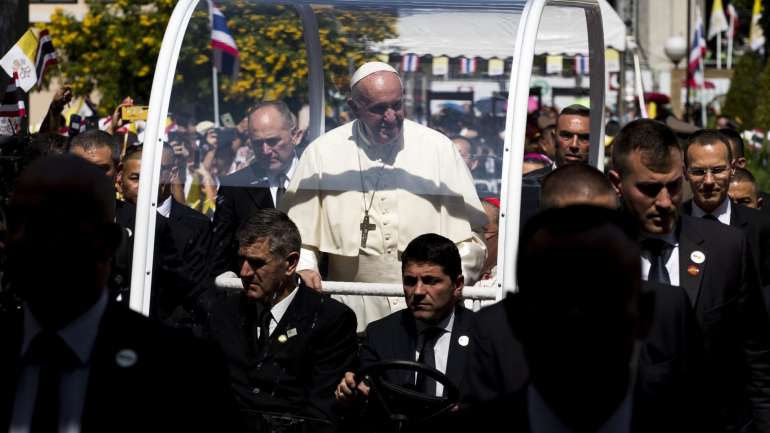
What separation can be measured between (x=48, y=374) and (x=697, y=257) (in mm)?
2959

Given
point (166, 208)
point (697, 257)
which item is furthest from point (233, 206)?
point (697, 257)

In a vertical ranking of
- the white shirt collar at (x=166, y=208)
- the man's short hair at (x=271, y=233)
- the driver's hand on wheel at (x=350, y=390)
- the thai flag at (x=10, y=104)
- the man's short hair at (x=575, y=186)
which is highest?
the thai flag at (x=10, y=104)

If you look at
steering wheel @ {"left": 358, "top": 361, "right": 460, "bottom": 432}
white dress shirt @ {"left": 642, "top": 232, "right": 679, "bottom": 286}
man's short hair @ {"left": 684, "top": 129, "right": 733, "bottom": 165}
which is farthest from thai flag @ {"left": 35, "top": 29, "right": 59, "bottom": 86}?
white dress shirt @ {"left": 642, "top": 232, "right": 679, "bottom": 286}

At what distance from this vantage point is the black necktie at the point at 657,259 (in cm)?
509

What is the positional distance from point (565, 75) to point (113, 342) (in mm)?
13824

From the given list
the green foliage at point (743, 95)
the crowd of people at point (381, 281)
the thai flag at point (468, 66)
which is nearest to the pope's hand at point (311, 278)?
the crowd of people at point (381, 281)

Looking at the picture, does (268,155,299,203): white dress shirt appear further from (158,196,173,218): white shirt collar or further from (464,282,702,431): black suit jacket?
(464,282,702,431): black suit jacket

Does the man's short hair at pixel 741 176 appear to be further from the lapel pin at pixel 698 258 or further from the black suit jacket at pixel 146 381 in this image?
the black suit jacket at pixel 146 381

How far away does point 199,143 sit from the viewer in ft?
25.8

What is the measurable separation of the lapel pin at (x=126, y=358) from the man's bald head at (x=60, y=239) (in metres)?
0.13

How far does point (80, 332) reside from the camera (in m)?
2.82

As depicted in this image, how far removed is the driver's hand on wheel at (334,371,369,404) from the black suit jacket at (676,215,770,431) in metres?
1.44

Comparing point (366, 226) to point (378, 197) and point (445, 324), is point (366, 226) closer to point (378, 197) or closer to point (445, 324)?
point (378, 197)

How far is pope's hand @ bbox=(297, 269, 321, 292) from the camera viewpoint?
7109mm
